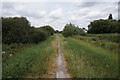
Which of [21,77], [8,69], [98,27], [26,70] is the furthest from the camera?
[98,27]

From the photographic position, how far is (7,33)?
10531 mm

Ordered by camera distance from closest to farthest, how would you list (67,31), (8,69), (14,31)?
(8,69) → (14,31) → (67,31)

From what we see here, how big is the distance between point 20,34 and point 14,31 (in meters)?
0.75

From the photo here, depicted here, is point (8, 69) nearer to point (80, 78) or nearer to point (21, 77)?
point (21, 77)

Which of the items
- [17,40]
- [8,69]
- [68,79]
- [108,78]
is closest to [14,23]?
[17,40]

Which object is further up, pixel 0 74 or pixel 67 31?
pixel 67 31

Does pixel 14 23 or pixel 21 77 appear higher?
pixel 14 23

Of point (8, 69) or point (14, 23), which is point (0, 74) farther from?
point (14, 23)

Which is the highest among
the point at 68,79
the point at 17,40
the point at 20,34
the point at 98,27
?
the point at 98,27

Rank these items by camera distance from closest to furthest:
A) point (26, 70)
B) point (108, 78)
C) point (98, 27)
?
point (108, 78), point (26, 70), point (98, 27)

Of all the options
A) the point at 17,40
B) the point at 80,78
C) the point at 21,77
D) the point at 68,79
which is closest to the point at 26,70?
the point at 21,77

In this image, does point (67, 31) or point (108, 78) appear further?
point (67, 31)

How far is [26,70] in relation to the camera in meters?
3.95

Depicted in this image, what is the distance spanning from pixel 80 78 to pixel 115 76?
1275 millimetres
